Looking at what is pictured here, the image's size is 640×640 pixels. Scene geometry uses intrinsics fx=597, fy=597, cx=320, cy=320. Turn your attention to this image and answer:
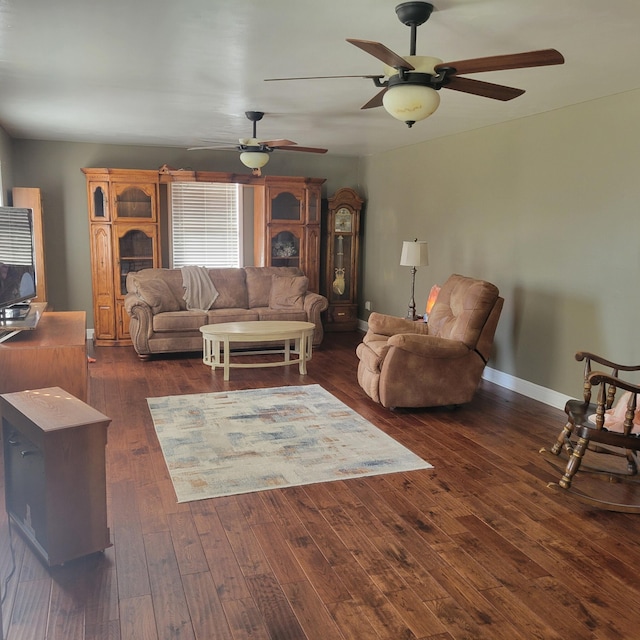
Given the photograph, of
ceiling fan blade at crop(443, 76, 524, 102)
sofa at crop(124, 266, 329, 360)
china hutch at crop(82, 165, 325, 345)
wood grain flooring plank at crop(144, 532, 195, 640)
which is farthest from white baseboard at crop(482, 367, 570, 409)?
wood grain flooring plank at crop(144, 532, 195, 640)

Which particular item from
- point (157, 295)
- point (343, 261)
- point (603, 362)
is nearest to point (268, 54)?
point (603, 362)

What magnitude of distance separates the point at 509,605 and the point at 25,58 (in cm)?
379

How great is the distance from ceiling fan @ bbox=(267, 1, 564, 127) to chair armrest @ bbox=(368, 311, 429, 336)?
2.40 metres

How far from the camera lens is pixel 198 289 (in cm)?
691

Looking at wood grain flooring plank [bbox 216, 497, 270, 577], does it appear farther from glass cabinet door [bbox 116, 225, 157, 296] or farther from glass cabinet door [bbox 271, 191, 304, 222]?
glass cabinet door [bbox 271, 191, 304, 222]

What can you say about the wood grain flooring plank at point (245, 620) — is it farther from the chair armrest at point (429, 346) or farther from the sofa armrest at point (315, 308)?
the sofa armrest at point (315, 308)

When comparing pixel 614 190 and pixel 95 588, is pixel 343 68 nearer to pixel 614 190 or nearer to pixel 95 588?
pixel 614 190

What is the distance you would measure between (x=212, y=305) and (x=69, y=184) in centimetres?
227

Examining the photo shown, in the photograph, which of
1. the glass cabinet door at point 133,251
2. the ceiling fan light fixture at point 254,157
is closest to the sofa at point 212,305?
the glass cabinet door at point 133,251

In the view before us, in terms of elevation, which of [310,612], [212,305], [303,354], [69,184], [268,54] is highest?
[268,54]

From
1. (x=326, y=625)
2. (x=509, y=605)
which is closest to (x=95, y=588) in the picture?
Answer: (x=326, y=625)

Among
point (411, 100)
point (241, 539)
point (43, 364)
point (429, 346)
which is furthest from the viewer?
point (429, 346)

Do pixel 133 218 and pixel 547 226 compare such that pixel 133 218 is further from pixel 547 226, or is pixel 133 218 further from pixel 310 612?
pixel 310 612

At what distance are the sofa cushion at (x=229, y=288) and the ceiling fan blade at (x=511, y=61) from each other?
4647 mm
